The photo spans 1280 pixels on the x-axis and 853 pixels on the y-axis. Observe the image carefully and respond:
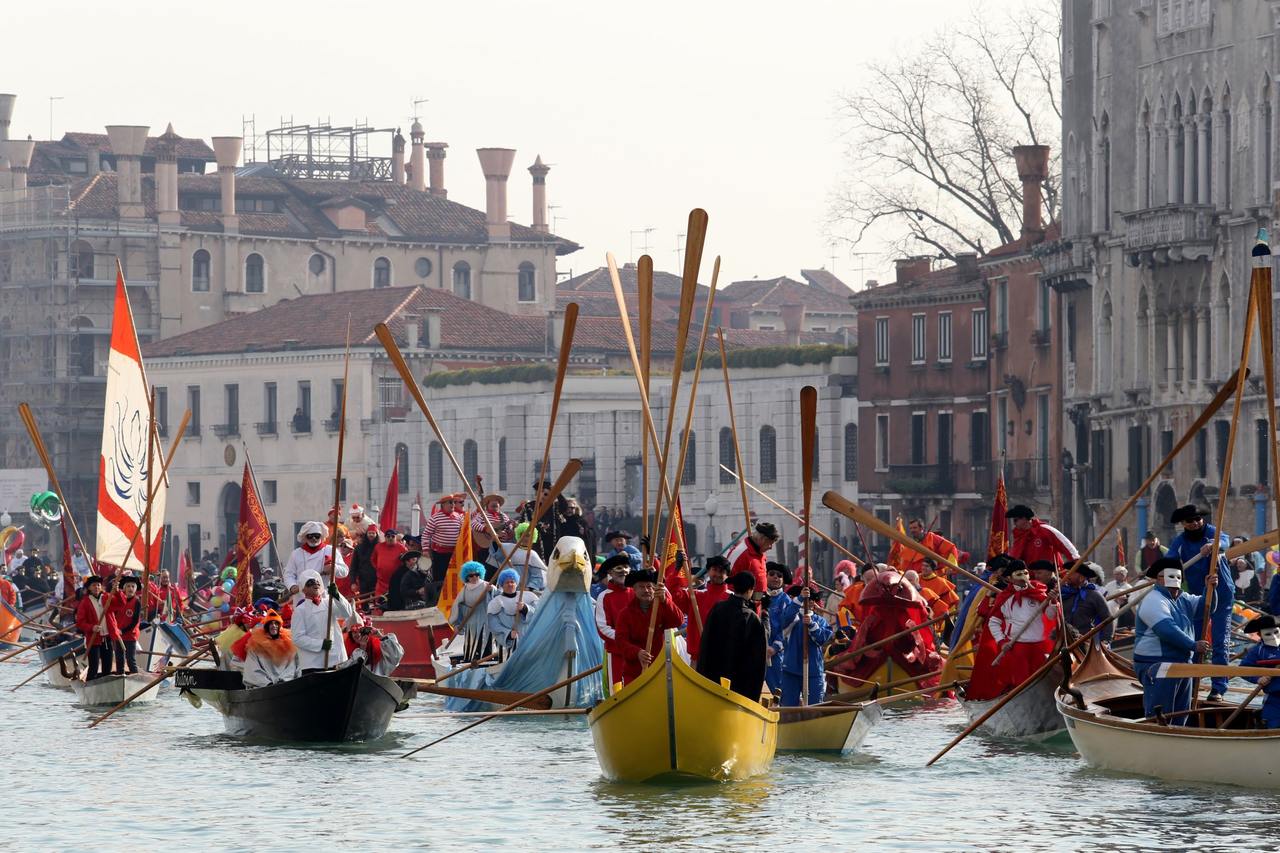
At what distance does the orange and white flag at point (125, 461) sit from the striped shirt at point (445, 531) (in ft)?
10.9

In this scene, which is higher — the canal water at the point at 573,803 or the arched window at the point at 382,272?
the arched window at the point at 382,272

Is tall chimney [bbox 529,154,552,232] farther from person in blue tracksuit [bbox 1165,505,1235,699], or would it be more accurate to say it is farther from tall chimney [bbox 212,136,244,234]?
person in blue tracksuit [bbox 1165,505,1235,699]

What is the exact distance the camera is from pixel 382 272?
320 ft

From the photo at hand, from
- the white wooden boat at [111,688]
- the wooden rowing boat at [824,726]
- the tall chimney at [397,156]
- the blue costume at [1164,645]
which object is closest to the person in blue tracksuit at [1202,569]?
the blue costume at [1164,645]

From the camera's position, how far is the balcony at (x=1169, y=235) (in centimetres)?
5288

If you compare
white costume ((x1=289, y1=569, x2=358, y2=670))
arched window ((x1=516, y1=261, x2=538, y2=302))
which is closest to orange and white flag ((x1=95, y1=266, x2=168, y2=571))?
white costume ((x1=289, y1=569, x2=358, y2=670))

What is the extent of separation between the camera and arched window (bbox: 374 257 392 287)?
9725 centimetres

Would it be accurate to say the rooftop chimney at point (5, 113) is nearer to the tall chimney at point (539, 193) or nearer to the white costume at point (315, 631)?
the tall chimney at point (539, 193)

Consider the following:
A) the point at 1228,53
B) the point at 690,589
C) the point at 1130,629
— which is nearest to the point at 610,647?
the point at 690,589

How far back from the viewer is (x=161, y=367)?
8988 cm

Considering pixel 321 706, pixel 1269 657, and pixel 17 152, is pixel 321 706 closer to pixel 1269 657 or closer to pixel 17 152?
pixel 1269 657

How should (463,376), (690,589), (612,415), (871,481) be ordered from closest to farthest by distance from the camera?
(690,589), (871,481), (612,415), (463,376)

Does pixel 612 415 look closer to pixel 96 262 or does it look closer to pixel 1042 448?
pixel 1042 448

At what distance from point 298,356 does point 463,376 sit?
6.81 metres
